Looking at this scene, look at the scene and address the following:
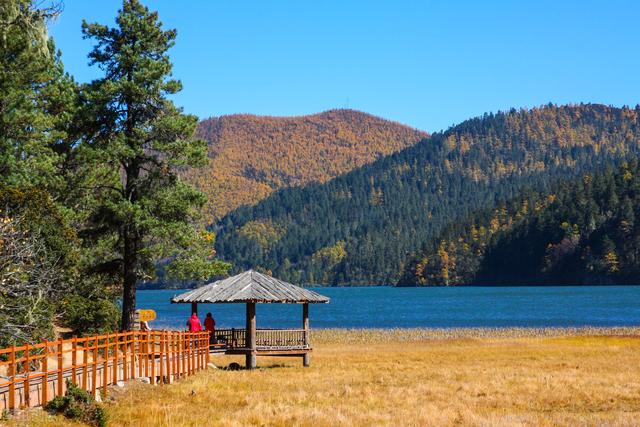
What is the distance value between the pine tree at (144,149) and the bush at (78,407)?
15525 millimetres

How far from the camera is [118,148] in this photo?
32.4 m

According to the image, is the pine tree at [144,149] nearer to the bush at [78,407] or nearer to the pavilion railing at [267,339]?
the pavilion railing at [267,339]

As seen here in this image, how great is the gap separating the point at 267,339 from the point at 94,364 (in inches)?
688

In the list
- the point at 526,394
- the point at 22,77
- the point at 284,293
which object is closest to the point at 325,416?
the point at 526,394

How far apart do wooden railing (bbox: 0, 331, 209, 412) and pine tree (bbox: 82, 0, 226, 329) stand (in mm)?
3499

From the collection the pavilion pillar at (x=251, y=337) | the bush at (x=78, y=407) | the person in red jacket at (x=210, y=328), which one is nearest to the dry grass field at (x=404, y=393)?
the bush at (x=78, y=407)

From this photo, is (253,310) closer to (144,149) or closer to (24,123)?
(144,149)

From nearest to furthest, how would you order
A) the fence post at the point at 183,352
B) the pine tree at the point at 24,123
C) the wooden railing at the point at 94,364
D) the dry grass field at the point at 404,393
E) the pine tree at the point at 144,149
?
the wooden railing at the point at 94,364, the dry grass field at the point at 404,393, the fence post at the point at 183,352, the pine tree at the point at 24,123, the pine tree at the point at 144,149

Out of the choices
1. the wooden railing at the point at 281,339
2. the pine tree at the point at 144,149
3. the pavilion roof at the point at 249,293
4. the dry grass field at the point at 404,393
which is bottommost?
the dry grass field at the point at 404,393

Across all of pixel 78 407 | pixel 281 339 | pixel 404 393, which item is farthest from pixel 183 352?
pixel 78 407

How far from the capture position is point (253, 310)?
34781mm

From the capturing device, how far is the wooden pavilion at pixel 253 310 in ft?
113

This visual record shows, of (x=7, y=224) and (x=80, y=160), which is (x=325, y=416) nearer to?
(x=7, y=224)

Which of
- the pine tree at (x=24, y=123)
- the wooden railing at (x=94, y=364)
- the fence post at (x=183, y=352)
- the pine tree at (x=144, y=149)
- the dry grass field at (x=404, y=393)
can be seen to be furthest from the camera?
the pine tree at (x=144, y=149)
